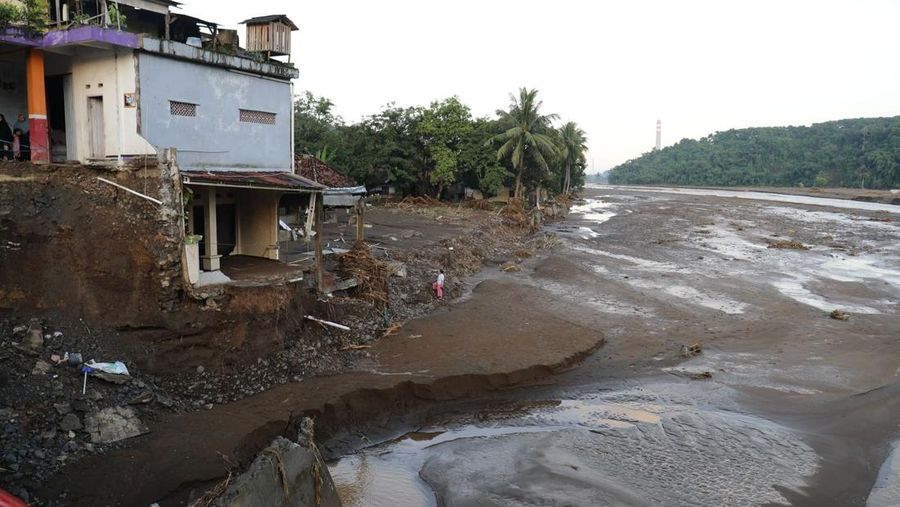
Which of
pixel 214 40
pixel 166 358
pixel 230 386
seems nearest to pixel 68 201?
pixel 166 358

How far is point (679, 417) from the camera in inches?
503

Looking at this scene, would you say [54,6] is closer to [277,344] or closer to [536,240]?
[277,344]

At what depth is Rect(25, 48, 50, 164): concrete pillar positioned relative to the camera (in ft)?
44.8

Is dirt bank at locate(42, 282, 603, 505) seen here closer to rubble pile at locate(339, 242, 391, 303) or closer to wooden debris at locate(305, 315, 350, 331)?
wooden debris at locate(305, 315, 350, 331)

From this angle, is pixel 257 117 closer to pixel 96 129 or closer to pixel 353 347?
pixel 96 129

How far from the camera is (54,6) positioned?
14.6 metres

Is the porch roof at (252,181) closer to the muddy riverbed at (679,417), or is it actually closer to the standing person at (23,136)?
the standing person at (23,136)

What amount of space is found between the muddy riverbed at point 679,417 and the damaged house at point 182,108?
6.11 metres

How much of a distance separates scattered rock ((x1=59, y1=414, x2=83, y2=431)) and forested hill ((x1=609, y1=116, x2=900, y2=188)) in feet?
351

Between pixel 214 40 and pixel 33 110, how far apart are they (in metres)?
5.22

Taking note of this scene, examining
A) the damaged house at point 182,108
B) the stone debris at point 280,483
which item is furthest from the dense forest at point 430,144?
the stone debris at point 280,483

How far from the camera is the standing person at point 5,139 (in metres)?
13.8

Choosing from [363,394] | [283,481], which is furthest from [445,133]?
[283,481]

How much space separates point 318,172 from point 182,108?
9362 millimetres
